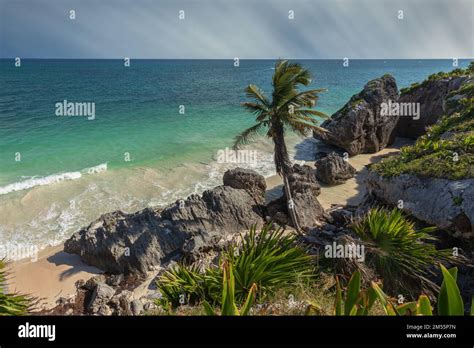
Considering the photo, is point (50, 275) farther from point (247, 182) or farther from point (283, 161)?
point (283, 161)

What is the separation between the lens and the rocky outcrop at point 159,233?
1145 cm

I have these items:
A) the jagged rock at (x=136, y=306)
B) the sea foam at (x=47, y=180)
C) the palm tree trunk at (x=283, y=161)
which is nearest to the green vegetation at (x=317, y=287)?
the jagged rock at (x=136, y=306)

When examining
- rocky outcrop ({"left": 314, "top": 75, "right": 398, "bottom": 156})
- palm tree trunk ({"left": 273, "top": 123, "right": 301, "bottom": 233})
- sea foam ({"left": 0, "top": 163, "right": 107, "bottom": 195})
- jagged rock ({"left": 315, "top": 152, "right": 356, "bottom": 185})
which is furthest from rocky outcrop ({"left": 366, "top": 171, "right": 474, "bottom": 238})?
sea foam ({"left": 0, "top": 163, "right": 107, "bottom": 195})

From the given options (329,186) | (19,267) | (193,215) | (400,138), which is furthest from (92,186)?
(400,138)

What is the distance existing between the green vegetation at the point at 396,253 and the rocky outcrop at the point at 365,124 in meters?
17.3

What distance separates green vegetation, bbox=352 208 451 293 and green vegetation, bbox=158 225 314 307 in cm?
151

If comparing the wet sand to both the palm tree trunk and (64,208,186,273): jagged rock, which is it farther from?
the palm tree trunk

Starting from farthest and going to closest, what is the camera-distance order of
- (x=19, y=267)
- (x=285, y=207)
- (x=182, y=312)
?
(x=285, y=207) → (x=19, y=267) → (x=182, y=312)

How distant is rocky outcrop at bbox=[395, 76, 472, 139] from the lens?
2270 cm

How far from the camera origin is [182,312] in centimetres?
461

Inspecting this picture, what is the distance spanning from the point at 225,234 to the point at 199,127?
82.3 ft

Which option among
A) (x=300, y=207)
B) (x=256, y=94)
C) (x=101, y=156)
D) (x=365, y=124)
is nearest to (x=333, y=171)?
(x=300, y=207)
